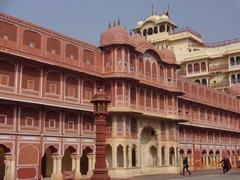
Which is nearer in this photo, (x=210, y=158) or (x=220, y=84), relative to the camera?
(x=210, y=158)

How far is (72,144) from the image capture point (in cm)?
3009

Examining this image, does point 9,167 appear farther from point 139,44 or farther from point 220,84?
point 220,84

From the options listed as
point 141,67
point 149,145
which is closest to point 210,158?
point 149,145

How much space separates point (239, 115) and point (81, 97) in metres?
37.0

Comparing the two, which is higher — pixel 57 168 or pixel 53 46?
pixel 53 46

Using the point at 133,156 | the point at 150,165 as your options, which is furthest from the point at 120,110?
the point at 150,165

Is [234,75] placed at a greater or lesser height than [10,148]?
greater

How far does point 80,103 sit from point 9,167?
8.25m

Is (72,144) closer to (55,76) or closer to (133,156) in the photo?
(55,76)

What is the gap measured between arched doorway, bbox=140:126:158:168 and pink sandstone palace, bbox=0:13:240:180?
10 cm

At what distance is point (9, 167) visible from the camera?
82.2 feet

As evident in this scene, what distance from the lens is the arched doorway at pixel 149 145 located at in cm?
3797

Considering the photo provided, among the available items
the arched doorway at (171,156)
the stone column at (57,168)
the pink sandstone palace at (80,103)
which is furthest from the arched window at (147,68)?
the stone column at (57,168)

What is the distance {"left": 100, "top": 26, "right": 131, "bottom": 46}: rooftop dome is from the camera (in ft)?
109
